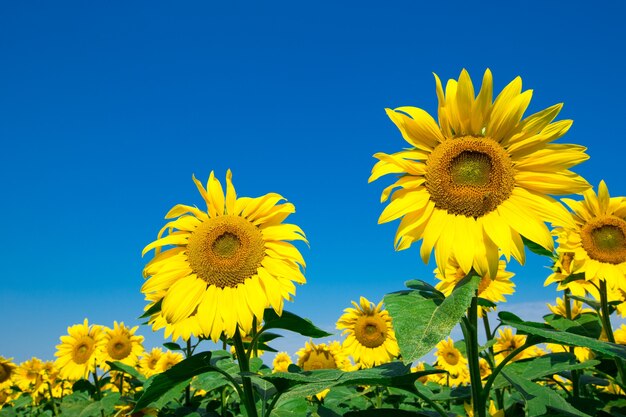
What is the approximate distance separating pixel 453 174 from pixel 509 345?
7.14 m

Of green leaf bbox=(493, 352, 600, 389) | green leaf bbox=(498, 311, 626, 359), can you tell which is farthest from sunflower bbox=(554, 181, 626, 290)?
green leaf bbox=(498, 311, 626, 359)

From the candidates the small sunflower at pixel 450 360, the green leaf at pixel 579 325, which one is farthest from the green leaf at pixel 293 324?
the small sunflower at pixel 450 360

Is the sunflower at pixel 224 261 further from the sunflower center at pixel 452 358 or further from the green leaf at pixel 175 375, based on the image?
the sunflower center at pixel 452 358

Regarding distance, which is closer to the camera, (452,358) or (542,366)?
(542,366)

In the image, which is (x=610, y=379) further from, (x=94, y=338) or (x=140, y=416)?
(x=94, y=338)

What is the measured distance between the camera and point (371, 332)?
30.4 feet

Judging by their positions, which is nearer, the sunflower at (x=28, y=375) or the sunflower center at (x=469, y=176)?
the sunflower center at (x=469, y=176)

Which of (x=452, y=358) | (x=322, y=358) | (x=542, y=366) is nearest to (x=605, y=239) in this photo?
(x=542, y=366)

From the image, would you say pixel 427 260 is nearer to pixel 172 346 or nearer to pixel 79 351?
pixel 172 346

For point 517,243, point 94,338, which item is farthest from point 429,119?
point 94,338

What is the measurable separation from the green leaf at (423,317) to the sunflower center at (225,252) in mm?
1504

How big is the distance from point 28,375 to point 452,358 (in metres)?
9.41

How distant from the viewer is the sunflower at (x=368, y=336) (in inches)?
362

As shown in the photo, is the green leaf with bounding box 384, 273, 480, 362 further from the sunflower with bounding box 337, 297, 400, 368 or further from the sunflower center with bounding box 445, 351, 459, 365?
the sunflower center with bounding box 445, 351, 459, 365
